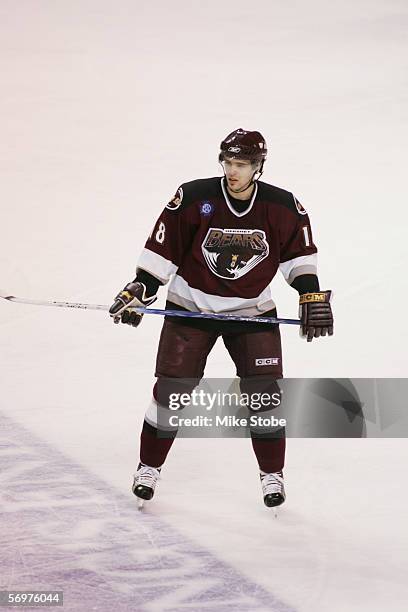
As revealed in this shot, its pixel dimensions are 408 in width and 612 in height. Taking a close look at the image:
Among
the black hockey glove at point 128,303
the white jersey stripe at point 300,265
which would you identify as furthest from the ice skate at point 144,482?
the white jersey stripe at point 300,265

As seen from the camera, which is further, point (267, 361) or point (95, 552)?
point (267, 361)

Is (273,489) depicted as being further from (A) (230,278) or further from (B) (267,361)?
(A) (230,278)

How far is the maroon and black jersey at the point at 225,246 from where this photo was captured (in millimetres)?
3830

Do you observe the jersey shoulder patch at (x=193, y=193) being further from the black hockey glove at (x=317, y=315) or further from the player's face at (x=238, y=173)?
the black hockey glove at (x=317, y=315)

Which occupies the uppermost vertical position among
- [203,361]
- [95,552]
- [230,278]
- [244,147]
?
[244,147]

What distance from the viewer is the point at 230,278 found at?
12.7ft

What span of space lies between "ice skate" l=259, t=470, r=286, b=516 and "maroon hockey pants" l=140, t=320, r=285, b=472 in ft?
0.08

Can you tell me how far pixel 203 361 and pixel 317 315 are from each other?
1.37 feet

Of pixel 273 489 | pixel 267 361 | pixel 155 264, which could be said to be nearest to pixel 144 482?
pixel 273 489

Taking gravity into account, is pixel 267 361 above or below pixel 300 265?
below

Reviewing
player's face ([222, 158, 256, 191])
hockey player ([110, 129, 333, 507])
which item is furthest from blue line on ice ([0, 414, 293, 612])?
player's face ([222, 158, 256, 191])

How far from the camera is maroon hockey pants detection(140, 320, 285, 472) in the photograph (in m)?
3.93

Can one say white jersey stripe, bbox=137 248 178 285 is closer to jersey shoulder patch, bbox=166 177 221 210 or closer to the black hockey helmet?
jersey shoulder patch, bbox=166 177 221 210

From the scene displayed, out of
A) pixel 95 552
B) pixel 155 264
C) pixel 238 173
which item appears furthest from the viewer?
Answer: pixel 155 264
